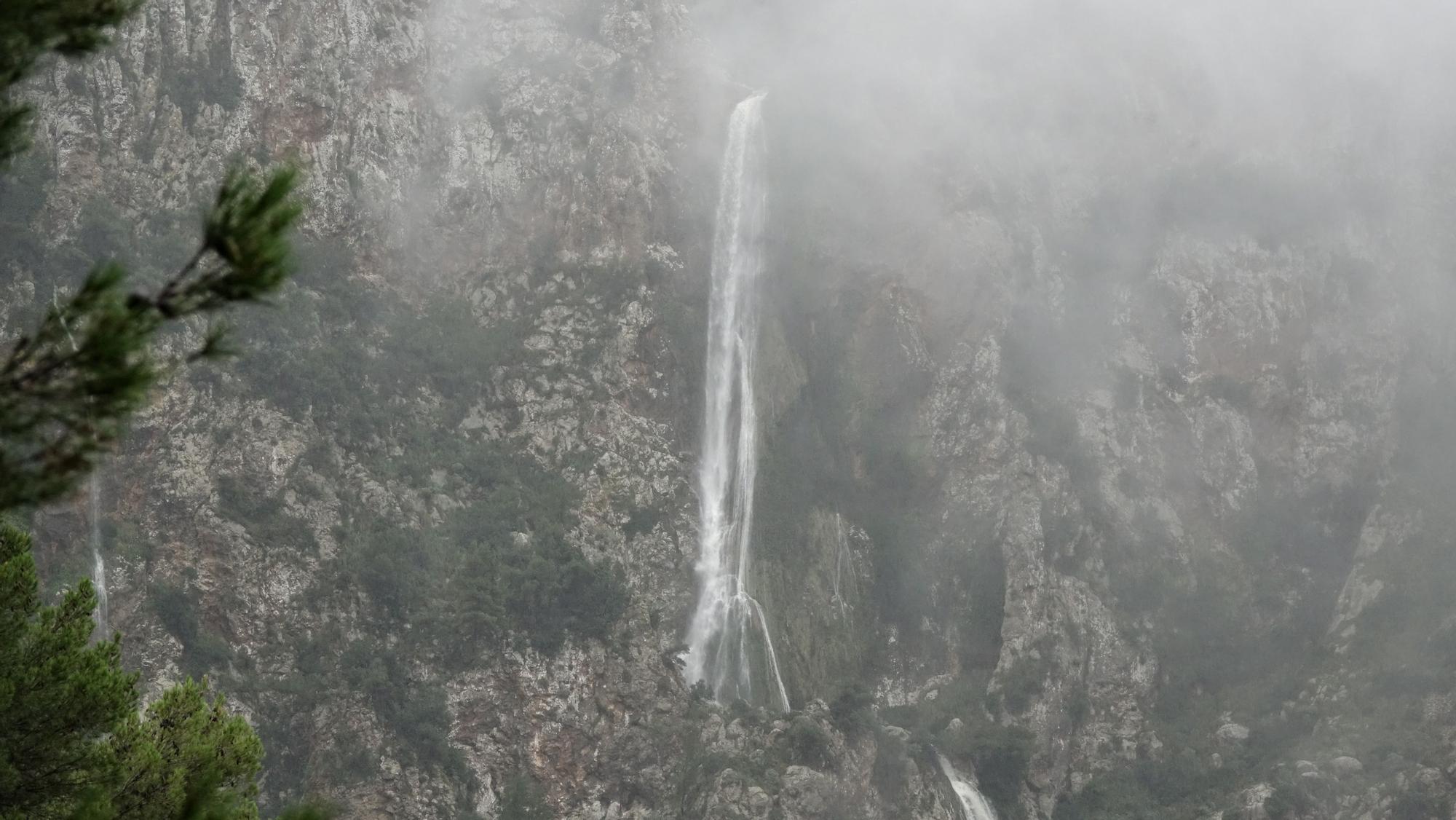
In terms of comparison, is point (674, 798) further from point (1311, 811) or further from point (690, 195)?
point (690, 195)

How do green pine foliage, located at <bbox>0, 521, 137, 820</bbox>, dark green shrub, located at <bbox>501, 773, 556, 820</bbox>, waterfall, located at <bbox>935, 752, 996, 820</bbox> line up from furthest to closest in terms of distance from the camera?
waterfall, located at <bbox>935, 752, 996, 820</bbox>, dark green shrub, located at <bbox>501, 773, 556, 820</bbox>, green pine foliage, located at <bbox>0, 521, 137, 820</bbox>

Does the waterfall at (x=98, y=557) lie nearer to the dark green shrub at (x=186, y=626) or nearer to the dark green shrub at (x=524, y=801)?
the dark green shrub at (x=186, y=626)

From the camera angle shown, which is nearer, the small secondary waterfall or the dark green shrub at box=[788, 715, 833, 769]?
the dark green shrub at box=[788, 715, 833, 769]

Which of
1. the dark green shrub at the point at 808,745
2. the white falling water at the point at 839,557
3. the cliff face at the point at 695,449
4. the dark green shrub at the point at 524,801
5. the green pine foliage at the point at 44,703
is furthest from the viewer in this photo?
the white falling water at the point at 839,557

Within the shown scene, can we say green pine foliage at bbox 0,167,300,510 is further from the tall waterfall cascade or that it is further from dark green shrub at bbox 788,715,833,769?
dark green shrub at bbox 788,715,833,769

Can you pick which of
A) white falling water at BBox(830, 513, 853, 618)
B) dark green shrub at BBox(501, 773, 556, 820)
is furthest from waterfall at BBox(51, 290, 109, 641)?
white falling water at BBox(830, 513, 853, 618)

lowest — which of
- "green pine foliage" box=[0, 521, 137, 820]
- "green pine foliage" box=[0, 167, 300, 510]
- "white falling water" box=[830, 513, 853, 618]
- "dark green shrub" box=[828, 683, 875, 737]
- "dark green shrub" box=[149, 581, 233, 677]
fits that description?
"green pine foliage" box=[0, 521, 137, 820]

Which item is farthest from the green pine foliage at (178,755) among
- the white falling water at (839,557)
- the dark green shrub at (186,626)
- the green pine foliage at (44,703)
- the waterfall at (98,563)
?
the white falling water at (839,557)
